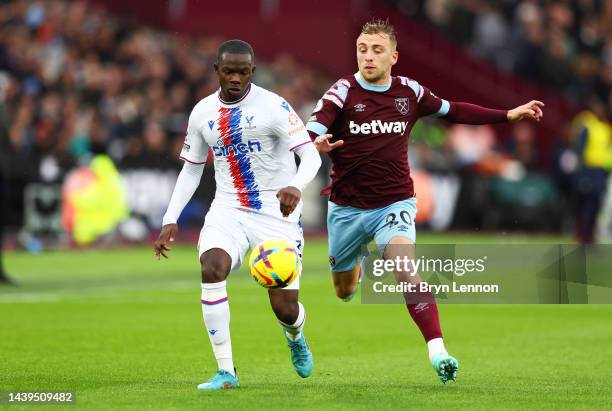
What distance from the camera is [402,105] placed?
31.3 ft

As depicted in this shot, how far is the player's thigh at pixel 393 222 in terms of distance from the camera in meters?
9.30

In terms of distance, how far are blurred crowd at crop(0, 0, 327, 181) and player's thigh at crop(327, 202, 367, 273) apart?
42.9 ft

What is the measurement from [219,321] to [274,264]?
20.3 inches

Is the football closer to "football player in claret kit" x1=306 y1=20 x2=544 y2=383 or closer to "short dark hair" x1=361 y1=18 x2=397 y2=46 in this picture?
"football player in claret kit" x1=306 y1=20 x2=544 y2=383

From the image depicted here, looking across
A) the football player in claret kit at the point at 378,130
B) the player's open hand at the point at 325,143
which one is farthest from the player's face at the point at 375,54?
the player's open hand at the point at 325,143

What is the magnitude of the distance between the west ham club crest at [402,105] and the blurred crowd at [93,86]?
13803 millimetres

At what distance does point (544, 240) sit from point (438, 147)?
4.30 meters

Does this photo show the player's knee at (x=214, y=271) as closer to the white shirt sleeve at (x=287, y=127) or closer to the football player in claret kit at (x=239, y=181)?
the football player in claret kit at (x=239, y=181)

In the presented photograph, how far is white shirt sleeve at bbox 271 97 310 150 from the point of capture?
28.7ft

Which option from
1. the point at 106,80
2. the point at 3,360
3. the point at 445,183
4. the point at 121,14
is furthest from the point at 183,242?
the point at 3,360

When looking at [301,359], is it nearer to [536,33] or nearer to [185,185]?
[185,185]

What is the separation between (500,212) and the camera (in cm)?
2817

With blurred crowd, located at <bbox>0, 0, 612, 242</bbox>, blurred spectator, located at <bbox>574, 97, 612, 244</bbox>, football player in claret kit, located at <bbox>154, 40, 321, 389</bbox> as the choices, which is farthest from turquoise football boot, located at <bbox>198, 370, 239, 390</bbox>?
blurred spectator, located at <bbox>574, 97, 612, 244</bbox>

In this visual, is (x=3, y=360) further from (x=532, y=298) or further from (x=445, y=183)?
(x=445, y=183)
